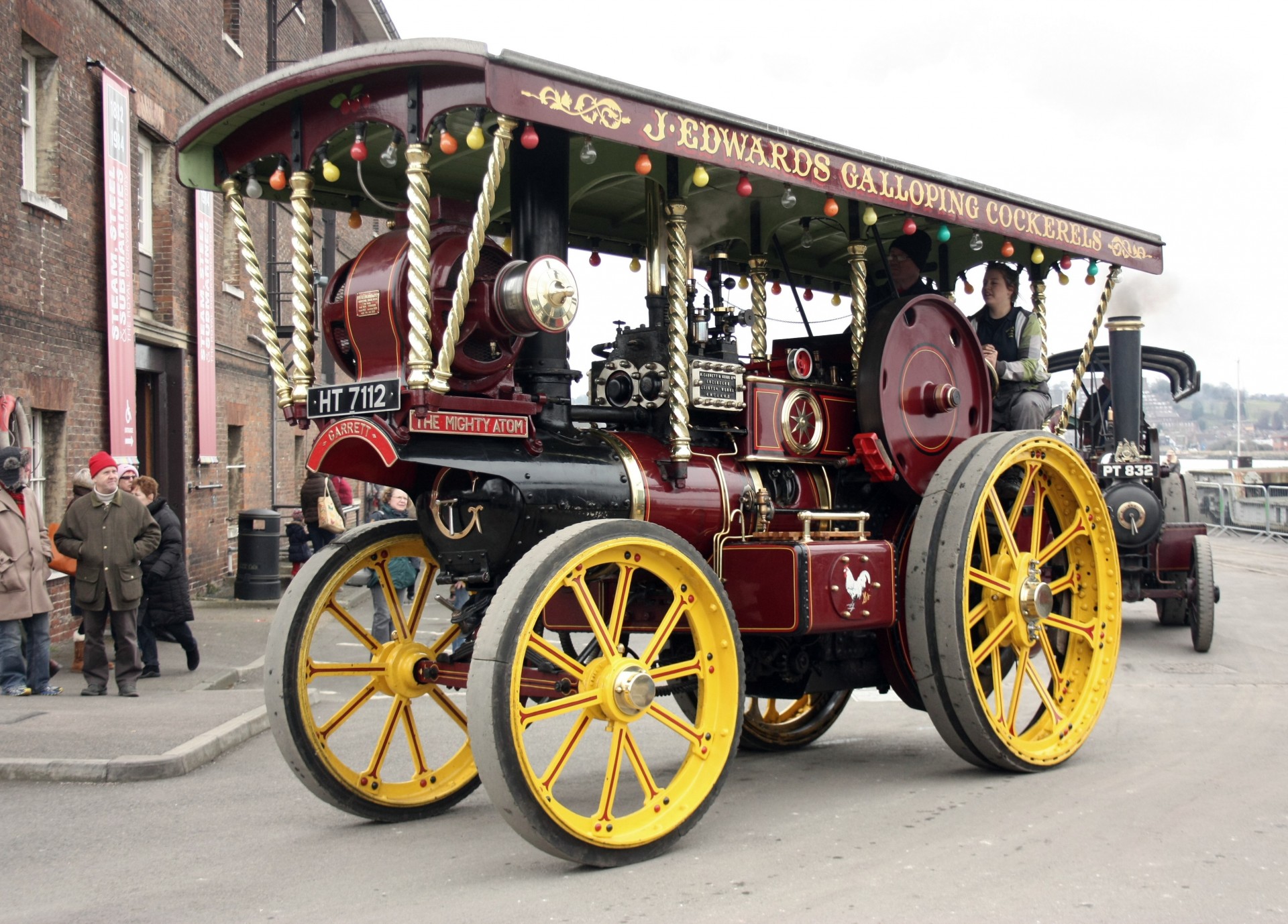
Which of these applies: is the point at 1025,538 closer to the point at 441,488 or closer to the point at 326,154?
the point at 441,488

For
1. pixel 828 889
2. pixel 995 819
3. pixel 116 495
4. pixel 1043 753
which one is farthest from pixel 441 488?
pixel 116 495

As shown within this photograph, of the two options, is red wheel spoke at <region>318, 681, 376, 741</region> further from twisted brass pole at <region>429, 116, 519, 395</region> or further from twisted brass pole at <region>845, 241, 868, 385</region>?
twisted brass pole at <region>845, 241, 868, 385</region>

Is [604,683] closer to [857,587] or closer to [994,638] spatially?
[857,587]

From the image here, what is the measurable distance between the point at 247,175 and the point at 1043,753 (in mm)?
4250

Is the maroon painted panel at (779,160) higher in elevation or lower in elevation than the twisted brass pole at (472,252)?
higher

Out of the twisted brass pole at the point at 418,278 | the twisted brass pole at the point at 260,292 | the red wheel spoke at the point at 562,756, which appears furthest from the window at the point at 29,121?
the red wheel spoke at the point at 562,756

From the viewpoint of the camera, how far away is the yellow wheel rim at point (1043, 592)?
5973mm

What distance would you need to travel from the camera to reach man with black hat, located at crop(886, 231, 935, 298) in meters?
6.90

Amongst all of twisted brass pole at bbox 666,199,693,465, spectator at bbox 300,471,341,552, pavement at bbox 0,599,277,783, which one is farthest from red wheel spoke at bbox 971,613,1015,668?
spectator at bbox 300,471,341,552

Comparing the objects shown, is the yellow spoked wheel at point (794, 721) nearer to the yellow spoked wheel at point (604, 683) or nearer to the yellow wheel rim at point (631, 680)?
the yellow wheel rim at point (631, 680)

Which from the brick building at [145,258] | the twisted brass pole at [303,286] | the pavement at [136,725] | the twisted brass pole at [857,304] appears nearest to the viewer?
the twisted brass pole at [303,286]

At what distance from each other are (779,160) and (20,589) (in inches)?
233

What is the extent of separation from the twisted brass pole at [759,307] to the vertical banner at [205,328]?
32.9 feet

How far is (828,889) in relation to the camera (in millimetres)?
4258
